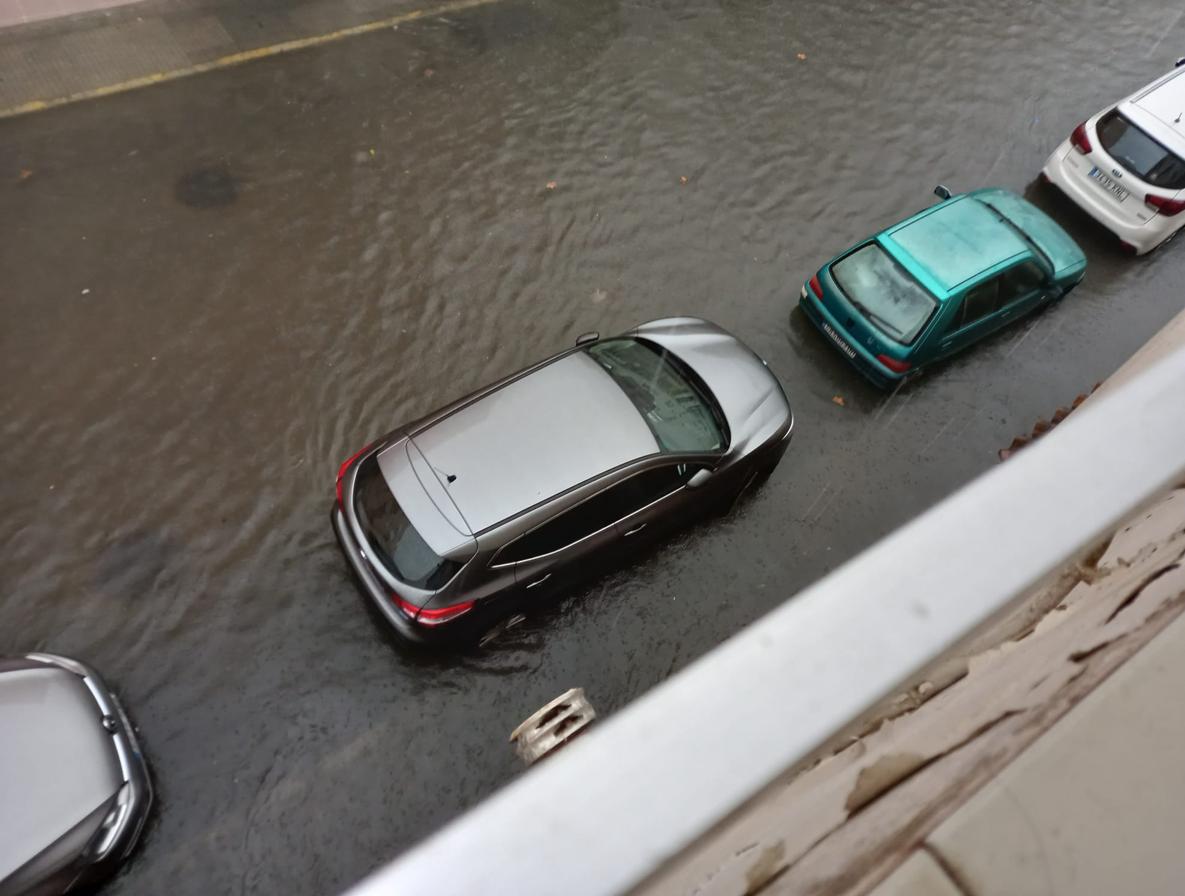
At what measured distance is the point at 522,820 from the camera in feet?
2.91

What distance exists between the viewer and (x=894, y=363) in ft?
24.9

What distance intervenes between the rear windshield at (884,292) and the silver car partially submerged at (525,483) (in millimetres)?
2013

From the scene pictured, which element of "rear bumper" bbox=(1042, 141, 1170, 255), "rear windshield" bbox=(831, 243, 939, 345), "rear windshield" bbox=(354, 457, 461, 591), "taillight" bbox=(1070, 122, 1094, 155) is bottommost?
"rear windshield" bbox=(354, 457, 461, 591)

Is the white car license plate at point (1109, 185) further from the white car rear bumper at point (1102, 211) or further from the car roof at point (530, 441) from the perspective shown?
the car roof at point (530, 441)

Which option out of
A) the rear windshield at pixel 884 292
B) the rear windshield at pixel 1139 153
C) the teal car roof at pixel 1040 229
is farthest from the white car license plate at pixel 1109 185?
the rear windshield at pixel 884 292

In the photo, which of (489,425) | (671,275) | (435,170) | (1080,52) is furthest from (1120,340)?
(435,170)

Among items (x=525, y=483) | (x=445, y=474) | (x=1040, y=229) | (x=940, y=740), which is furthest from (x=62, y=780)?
(x=1040, y=229)

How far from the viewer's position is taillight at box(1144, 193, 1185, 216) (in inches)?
348

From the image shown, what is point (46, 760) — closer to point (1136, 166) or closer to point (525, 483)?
point (525, 483)

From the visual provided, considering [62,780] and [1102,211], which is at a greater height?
[1102,211]

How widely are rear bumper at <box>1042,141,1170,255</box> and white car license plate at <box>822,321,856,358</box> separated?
414 centimetres

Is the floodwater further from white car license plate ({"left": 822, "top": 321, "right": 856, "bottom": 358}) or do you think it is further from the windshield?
the windshield

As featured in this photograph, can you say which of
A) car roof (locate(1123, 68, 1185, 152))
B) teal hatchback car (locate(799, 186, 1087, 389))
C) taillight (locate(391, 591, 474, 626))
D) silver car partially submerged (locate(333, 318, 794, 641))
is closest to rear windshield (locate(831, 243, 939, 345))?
teal hatchback car (locate(799, 186, 1087, 389))

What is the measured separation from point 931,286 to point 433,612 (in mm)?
5390
